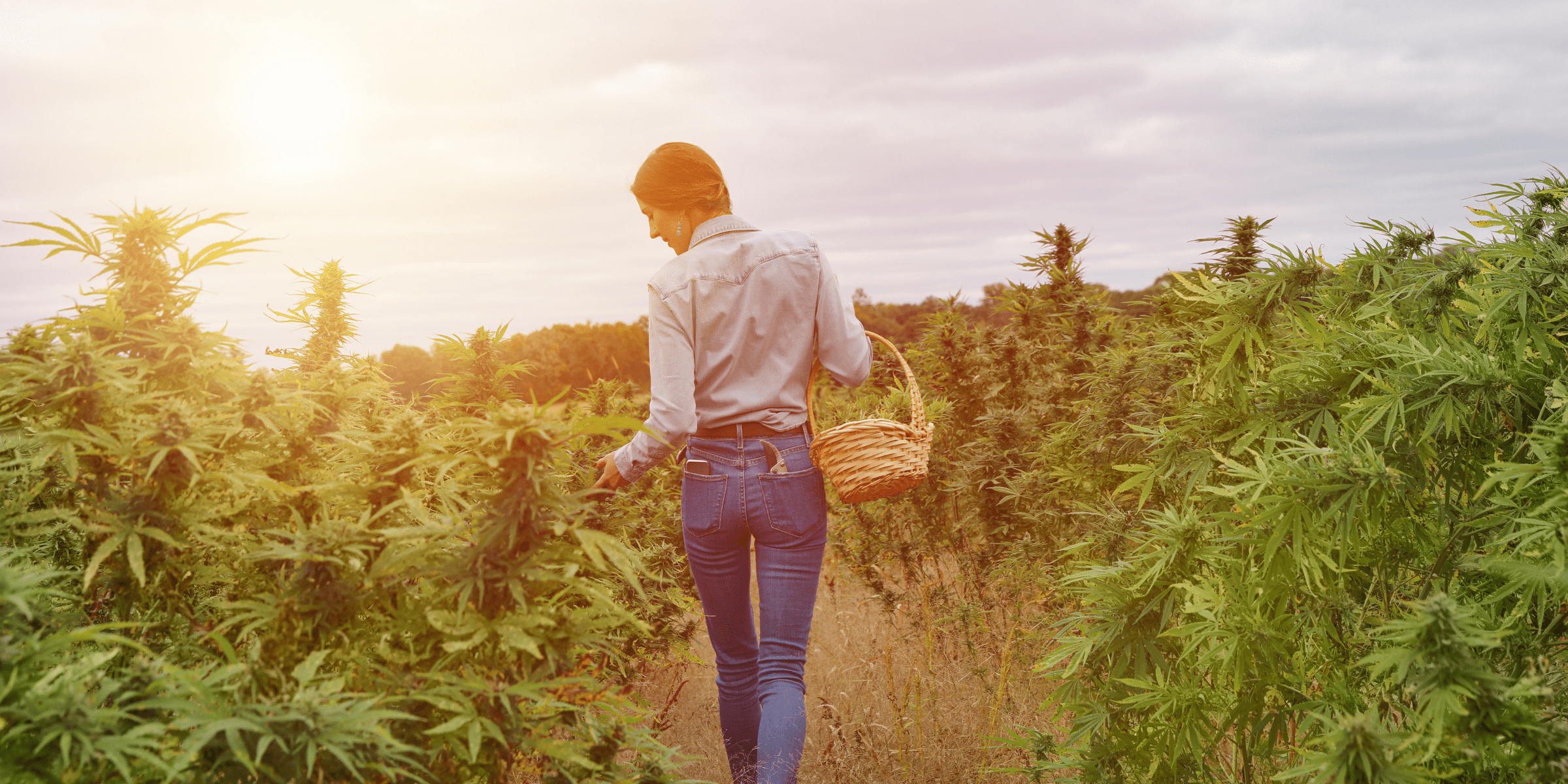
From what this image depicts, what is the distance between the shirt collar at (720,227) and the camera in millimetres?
2939

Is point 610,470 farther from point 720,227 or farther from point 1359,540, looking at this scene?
point 1359,540

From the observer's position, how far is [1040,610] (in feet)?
18.4

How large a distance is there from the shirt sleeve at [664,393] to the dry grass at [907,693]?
150cm

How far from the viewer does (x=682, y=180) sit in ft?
9.66

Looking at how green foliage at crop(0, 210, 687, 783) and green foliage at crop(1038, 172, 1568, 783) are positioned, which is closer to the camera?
green foliage at crop(0, 210, 687, 783)

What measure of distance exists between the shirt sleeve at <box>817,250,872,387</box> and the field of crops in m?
1.01

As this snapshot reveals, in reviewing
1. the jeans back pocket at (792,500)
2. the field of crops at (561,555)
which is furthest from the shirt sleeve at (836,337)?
the field of crops at (561,555)

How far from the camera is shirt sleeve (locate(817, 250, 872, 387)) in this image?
2.96 m

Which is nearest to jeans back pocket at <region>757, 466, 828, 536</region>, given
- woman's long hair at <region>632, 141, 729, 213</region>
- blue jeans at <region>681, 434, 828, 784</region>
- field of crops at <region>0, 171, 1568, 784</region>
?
blue jeans at <region>681, 434, 828, 784</region>

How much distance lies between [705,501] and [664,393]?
1.34 feet

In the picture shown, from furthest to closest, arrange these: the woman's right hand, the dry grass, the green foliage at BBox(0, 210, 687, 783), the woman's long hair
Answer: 1. the dry grass
2. the woman's long hair
3. the woman's right hand
4. the green foliage at BBox(0, 210, 687, 783)

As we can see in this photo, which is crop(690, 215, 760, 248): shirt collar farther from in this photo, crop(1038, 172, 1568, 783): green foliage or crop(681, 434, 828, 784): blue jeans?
crop(1038, 172, 1568, 783): green foliage

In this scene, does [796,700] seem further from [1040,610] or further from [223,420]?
[1040,610]

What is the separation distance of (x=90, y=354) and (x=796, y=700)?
85.3 inches
